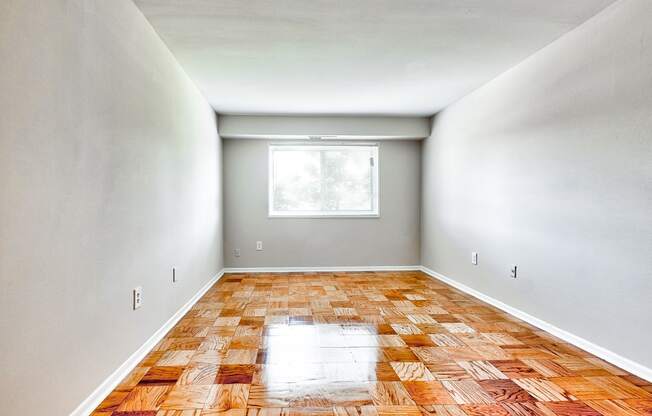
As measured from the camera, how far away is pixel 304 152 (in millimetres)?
5844

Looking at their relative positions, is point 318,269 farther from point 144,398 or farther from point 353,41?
point 144,398

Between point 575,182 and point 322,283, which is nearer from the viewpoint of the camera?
point 575,182

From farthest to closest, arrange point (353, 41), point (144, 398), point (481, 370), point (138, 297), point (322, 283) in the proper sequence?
point (322, 283)
point (353, 41)
point (138, 297)
point (481, 370)
point (144, 398)

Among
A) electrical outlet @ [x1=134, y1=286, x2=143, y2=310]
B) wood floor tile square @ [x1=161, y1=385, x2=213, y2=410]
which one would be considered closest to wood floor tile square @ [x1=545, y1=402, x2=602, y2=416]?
wood floor tile square @ [x1=161, y1=385, x2=213, y2=410]

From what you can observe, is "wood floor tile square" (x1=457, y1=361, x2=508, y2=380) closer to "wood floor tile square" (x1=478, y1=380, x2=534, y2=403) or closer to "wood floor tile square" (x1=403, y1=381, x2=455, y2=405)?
"wood floor tile square" (x1=478, y1=380, x2=534, y2=403)

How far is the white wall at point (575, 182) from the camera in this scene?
2.24m

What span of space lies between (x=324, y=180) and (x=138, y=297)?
3710 millimetres

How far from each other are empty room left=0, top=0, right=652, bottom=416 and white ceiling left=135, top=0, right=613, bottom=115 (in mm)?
20

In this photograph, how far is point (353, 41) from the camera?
290cm

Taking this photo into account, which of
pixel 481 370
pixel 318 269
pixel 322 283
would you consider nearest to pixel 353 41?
pixel 481 370

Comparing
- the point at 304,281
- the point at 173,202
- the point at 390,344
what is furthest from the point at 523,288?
the point at 173,202

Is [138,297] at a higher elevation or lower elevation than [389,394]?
higher

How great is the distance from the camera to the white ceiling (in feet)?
7.91

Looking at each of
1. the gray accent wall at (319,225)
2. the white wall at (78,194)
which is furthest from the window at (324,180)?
the white wall at (78,194)
